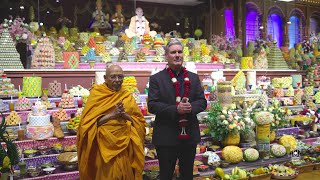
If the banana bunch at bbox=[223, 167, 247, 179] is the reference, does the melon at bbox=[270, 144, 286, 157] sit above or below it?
above

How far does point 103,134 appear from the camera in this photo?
3234mm

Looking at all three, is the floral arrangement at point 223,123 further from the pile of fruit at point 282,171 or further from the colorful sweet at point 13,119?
the colorful sweet at point 13,119

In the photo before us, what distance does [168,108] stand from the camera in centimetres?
301

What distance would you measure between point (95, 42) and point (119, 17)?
A: 2.50 metres

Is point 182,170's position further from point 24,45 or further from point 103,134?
point 24,45

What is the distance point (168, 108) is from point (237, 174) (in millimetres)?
2185

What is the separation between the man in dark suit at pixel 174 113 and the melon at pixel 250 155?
228 centimetres

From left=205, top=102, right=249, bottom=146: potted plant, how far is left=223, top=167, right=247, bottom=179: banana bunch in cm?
65

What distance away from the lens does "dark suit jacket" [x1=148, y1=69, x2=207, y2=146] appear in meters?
3.05

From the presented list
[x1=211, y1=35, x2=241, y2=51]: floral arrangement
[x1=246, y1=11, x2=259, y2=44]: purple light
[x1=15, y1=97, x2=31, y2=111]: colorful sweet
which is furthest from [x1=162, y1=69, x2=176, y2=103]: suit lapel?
[x1=246, y1=11, x2=259, y2=44]: purple light

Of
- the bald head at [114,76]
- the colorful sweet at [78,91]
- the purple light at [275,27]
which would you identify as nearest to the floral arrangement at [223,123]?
the colorful sweet at [78,91]

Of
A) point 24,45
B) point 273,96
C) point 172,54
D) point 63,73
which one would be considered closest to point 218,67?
point 273,96

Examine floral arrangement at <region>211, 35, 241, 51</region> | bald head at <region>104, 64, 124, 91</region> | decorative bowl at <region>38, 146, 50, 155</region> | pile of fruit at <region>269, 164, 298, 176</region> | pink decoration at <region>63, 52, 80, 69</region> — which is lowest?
pile of fruit at <region>269, 164, 298, 176</region>

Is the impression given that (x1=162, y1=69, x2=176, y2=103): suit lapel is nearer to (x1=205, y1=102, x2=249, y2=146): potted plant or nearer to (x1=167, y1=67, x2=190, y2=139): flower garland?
(x1=167, y1=67, x2=190, y2=139): flower garland
